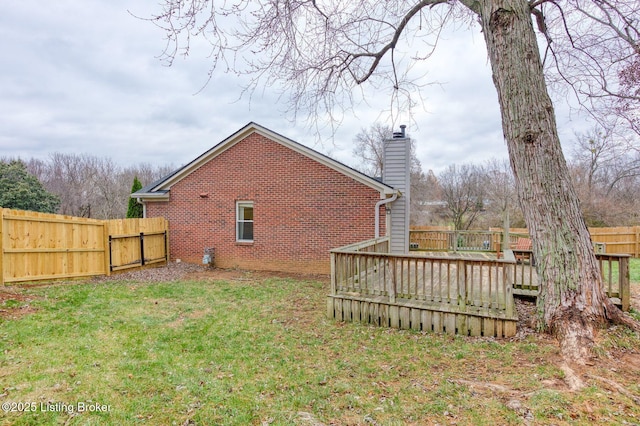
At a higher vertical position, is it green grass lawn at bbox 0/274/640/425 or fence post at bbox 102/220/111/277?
fence post at bbox 102/220/111/277

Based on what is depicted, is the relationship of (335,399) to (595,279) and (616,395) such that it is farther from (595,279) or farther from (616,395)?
(595,279)

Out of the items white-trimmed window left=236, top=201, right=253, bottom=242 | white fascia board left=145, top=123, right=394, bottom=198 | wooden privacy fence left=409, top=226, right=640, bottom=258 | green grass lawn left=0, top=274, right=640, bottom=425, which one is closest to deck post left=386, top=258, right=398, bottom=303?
green grass lawn left=0, top=274, right=640, bottom=425

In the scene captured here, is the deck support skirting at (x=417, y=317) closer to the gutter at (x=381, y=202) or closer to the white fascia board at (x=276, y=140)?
the gutter at (x=381, y=202)

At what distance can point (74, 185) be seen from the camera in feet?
109

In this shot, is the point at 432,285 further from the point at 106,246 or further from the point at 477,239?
the point at 477,239

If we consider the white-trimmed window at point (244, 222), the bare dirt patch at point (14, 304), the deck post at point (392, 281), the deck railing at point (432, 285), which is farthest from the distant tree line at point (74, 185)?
the deck post at point (392, 281)

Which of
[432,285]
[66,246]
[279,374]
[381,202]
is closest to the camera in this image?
[279,374]

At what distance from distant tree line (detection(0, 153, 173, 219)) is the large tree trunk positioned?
29092mm

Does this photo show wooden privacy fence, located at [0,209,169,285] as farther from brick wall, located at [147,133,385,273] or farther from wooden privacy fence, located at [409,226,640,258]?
wooden privacy fence, located at [409,226,640,258]

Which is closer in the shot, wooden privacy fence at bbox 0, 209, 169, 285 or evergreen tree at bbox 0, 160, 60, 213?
wooden privacy fence at bbox 0, 209, 169, 285

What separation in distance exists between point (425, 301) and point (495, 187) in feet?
84.2

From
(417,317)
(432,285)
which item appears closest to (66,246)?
(417,317)

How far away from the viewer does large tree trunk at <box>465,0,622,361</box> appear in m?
4.68

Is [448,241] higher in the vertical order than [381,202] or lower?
lower
